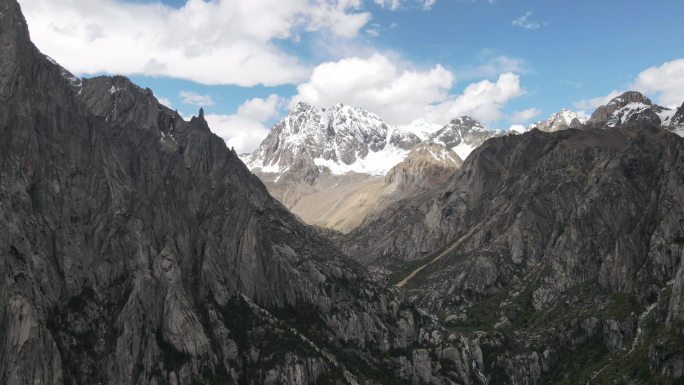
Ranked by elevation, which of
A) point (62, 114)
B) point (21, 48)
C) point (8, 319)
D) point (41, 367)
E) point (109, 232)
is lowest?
point (41, 367)

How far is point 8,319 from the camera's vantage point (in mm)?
146250

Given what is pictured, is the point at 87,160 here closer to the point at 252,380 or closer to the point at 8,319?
the point at 8,319

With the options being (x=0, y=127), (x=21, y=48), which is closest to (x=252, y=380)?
(x=0, y=127)

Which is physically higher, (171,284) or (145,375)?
(171,284)

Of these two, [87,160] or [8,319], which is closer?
[8,319]

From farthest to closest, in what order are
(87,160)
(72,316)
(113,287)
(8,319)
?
(87,160)
(113,287)
(72,316)
(8,319)

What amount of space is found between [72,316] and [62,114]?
197ft

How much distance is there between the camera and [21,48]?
190m

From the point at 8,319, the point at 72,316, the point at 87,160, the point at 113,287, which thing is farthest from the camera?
the point at 87,160

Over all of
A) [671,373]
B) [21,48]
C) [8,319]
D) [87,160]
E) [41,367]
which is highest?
[21,48]

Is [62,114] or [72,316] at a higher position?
[62,114]

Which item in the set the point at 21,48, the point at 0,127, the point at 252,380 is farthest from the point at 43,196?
the point at 252,380

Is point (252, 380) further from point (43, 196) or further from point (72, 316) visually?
point (43, 196)

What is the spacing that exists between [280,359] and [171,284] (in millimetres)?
36301
